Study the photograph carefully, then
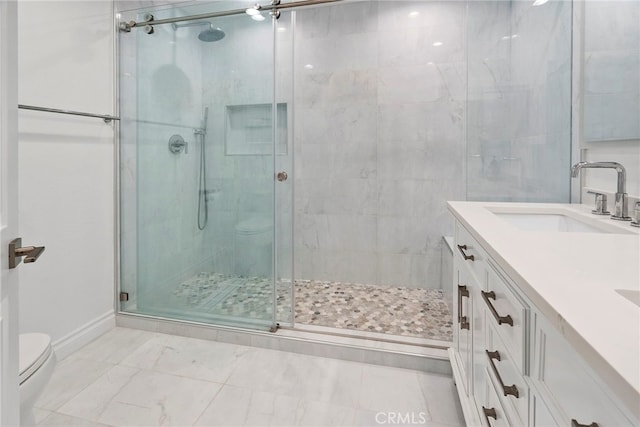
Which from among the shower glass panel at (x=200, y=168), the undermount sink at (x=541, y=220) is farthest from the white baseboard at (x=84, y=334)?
the undermount sink at (x=541, y=220)

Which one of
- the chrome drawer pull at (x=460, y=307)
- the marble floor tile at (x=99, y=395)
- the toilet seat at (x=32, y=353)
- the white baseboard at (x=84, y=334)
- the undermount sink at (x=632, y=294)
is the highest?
the undermount sink at (x=632, y=294)

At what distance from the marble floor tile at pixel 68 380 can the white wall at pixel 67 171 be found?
154mm

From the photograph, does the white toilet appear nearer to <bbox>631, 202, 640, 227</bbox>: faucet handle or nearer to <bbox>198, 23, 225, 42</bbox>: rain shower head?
<bbox>198, 23, 225, 42</bbox>: rain shower head

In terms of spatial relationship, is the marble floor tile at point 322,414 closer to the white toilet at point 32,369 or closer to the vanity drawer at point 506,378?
the vanity drawer at point 506,378

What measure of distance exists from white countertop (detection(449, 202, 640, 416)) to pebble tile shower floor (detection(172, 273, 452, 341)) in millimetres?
1289

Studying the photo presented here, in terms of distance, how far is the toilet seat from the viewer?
1203 mm

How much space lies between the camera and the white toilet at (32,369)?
46.8 inches

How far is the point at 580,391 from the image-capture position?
20.5 inches

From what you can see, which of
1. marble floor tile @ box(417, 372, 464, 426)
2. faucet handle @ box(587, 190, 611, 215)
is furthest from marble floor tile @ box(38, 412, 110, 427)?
faucet handle @ box(587, 190, 611, 215)

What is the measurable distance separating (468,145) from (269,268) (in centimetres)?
141

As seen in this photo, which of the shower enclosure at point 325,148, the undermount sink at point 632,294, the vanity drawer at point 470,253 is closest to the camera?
the undermount sink at point 632,294

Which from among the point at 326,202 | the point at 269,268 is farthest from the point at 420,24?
the point at 269,268

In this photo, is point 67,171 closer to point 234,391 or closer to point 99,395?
point 99,395

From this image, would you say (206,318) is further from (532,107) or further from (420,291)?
(532,107)
